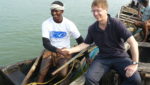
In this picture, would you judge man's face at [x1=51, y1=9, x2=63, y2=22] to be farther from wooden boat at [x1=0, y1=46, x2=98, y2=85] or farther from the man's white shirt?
wooden boat at [x1=0, y1=46, x2=98, y2=85]

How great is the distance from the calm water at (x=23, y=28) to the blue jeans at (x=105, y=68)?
286 inches

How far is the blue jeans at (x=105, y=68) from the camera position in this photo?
3885 mm

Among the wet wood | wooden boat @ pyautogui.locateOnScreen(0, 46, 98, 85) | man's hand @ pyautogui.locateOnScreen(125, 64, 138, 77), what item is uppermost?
man's hand @ pyautogui.locateOnScreen(125, 64, 138, 77)

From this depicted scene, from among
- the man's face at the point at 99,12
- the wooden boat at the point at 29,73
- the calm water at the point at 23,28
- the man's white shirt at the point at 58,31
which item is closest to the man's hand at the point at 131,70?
the man's face at the point at 99,12

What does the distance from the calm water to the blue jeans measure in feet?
23.8

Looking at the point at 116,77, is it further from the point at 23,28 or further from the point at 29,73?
the point at 23,28

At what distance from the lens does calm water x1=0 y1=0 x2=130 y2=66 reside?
1198cm

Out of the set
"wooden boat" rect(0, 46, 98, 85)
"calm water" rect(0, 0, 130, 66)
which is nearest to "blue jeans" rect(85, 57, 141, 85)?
"wooden boat" rect(0, 46, 98, 85)

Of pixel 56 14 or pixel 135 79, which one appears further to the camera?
pixel 56 14

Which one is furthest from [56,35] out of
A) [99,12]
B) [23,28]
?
[23,28]

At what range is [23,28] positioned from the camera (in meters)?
16.2

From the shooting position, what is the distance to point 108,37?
3.95 meters

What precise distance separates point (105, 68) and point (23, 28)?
1277 cm

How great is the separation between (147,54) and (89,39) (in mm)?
1890
